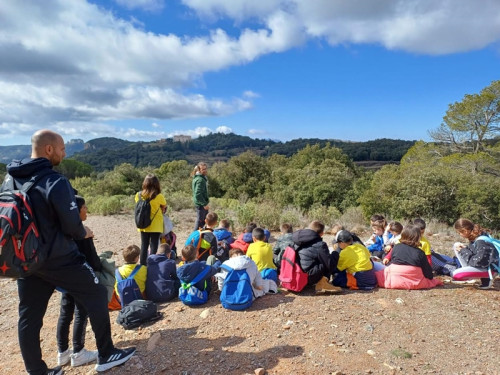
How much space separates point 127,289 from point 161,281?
444 mm

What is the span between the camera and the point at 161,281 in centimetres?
438

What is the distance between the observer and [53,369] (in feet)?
9.12

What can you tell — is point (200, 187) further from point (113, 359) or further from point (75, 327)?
point (113, 359)

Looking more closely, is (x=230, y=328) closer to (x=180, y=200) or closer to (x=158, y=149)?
(x=180, y=200)

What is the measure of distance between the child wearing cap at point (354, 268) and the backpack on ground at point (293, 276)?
64cm

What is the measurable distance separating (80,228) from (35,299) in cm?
67

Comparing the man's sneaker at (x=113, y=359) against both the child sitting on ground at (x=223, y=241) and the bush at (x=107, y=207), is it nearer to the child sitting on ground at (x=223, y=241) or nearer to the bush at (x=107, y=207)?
the child sitting on ground at (x=223, y=241)

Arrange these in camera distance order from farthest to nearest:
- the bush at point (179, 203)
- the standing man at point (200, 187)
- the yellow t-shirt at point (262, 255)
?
the bush at point (179, 203) < the standing man at point (200, 187) < the yellow t-shirt at point (262, 255)

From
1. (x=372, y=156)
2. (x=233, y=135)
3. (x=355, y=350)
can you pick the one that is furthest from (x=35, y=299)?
(x=233, y=135)

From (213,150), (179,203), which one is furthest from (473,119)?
(213,150)

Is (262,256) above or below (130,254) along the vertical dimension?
below

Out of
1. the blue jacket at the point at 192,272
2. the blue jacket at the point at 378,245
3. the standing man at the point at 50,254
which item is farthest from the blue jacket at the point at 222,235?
the standing man at the point at 50,254

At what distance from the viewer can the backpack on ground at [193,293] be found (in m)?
4.08

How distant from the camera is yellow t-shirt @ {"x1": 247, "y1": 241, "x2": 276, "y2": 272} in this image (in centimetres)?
473
